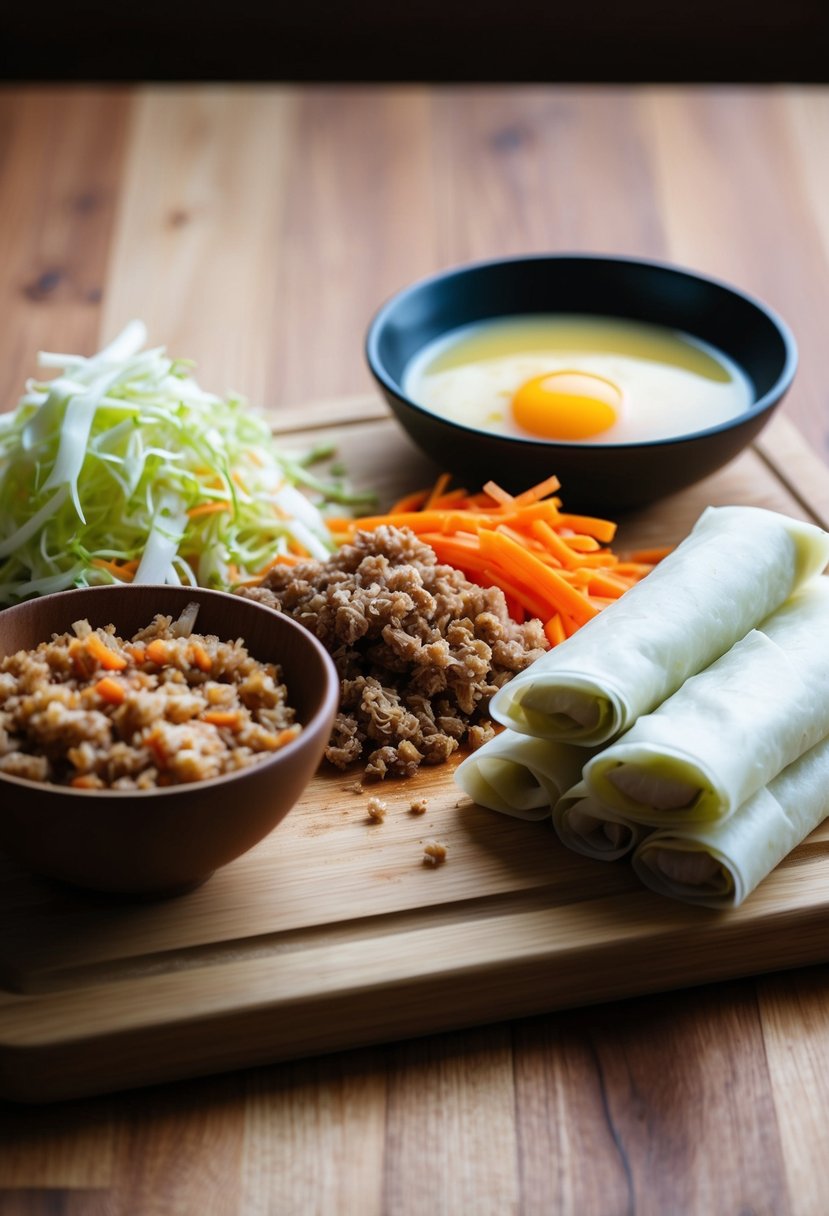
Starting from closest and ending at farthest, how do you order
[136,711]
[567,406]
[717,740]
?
[136,711]
[717,740]
[567,406]

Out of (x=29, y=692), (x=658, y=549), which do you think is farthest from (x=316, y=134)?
(x=29, y=692)

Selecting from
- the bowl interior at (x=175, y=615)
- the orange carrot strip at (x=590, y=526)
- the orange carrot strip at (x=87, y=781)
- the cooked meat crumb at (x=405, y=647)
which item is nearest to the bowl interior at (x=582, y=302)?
the orange carrot strip at (x=590, y=526)

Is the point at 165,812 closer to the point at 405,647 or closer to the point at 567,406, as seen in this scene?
the point at 405,647

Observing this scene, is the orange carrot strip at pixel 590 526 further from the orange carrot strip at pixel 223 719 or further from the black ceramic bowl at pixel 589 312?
the orange carrot strip at pixel 223 719

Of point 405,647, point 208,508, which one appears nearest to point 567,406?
point 208,508

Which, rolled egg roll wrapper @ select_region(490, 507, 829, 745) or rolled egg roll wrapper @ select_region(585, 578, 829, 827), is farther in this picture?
rolled egg roll wrapper @ select_region(490, 507, 829, 745)

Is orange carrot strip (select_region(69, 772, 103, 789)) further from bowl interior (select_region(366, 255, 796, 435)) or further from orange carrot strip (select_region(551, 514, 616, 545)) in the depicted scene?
bowl interior (select_region(366, 255, 796, 435))

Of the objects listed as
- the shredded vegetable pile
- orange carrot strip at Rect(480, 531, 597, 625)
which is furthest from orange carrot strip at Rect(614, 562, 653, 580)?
orange carrot strip at Rect(480, 531, 597, 625)

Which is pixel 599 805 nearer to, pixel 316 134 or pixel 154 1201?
pixel 154 1201
